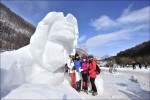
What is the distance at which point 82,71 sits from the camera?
11117mm

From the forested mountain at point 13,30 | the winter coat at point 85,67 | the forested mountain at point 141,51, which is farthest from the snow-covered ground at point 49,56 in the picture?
the forested mountain at point 141,51

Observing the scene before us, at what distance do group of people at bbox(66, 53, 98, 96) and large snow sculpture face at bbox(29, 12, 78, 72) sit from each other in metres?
0.41

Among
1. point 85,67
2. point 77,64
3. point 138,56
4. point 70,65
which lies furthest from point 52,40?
point 138,56

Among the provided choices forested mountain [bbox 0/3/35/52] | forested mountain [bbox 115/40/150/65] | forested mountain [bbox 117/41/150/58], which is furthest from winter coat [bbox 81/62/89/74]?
forested mountain [bbox 117/41/150/58]

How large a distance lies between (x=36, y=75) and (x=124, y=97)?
3.47m

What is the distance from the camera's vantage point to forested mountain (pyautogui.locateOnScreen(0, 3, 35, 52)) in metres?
104

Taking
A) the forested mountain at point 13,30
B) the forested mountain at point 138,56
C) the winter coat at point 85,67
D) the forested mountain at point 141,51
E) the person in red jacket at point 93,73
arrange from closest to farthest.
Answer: the person in red jacket at point 93,73, the winter coat at point 85,67, the forested mountain at point 138,56, the forested mountain at point 13,30, the forested mountain at point 141,51

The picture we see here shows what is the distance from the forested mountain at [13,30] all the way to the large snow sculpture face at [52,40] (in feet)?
278

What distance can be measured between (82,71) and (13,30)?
112 meters

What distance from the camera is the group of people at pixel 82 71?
10.8 m

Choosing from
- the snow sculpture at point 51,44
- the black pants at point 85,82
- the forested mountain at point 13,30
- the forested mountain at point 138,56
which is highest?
the forested mountain at point 13,30

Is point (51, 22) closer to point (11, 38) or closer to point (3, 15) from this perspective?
point (11, 38)

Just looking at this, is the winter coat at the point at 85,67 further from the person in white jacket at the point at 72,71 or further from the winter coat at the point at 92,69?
the person in white jacket at the point at 72,71

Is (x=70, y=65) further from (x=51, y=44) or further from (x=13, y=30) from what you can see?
(x=13, y=30)
